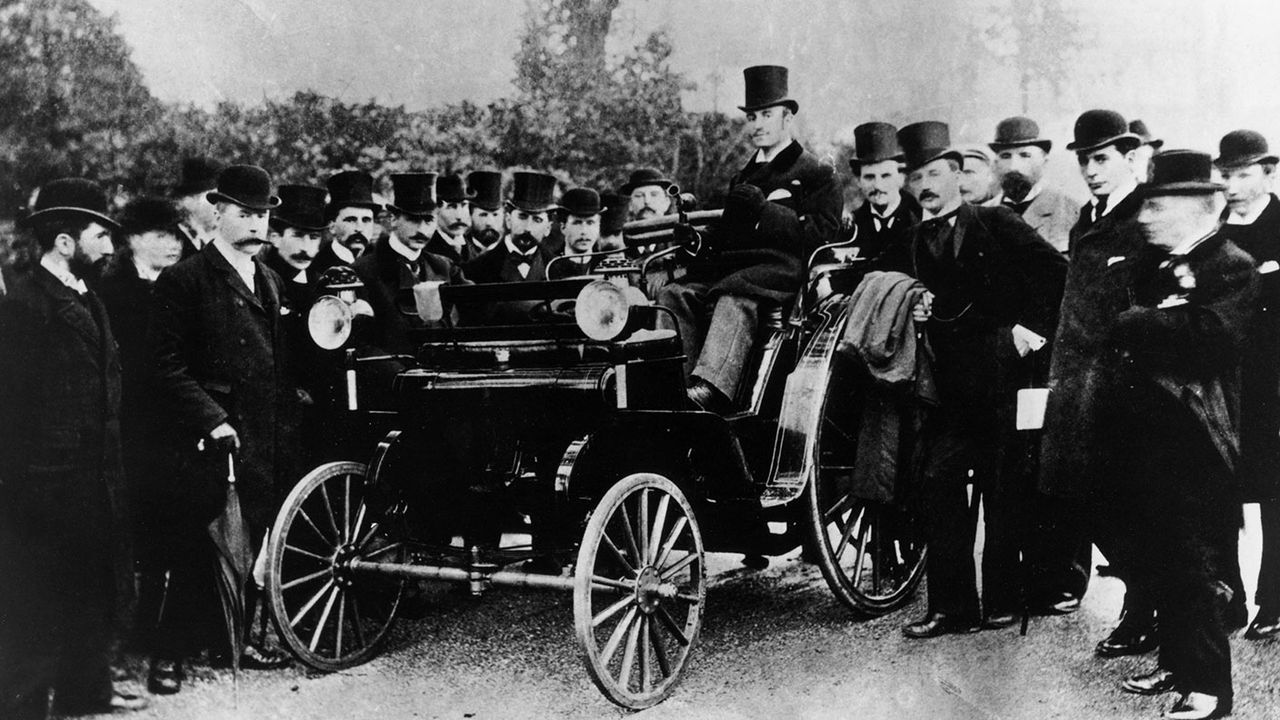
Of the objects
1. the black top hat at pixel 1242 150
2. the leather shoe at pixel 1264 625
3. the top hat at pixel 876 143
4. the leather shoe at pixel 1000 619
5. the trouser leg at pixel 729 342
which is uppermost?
the top hat at pixel 876 143

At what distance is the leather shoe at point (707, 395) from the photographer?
4.27 meters

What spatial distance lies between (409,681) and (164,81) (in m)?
2.36

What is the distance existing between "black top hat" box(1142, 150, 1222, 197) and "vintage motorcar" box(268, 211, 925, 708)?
1.24 meters

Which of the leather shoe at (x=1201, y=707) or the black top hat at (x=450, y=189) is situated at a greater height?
the black top hat at (x=450, y=189)

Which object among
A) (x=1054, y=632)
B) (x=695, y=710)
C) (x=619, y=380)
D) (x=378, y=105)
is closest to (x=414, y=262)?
(x=378, y=105)

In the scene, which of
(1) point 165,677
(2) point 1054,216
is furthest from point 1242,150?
(1) point 165,677

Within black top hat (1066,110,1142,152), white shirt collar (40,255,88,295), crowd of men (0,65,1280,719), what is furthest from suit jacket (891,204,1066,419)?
white shirt collar (40,255,88,295)

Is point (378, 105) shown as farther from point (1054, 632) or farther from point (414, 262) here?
point (1054, 632)

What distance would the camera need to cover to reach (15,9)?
3.86 m

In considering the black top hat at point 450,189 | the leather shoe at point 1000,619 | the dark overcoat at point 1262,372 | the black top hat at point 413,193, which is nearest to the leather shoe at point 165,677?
the black top hat at point 413,193

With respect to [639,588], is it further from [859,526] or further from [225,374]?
[225,374]

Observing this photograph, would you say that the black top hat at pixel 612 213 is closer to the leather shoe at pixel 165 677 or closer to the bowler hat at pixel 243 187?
the bowler hat at pixel 243 187

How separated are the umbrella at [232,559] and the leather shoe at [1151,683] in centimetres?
314

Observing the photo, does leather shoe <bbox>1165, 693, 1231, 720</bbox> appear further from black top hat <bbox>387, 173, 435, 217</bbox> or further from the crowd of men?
black top hat <bbox>387, 173, 435, 217</bbox>
